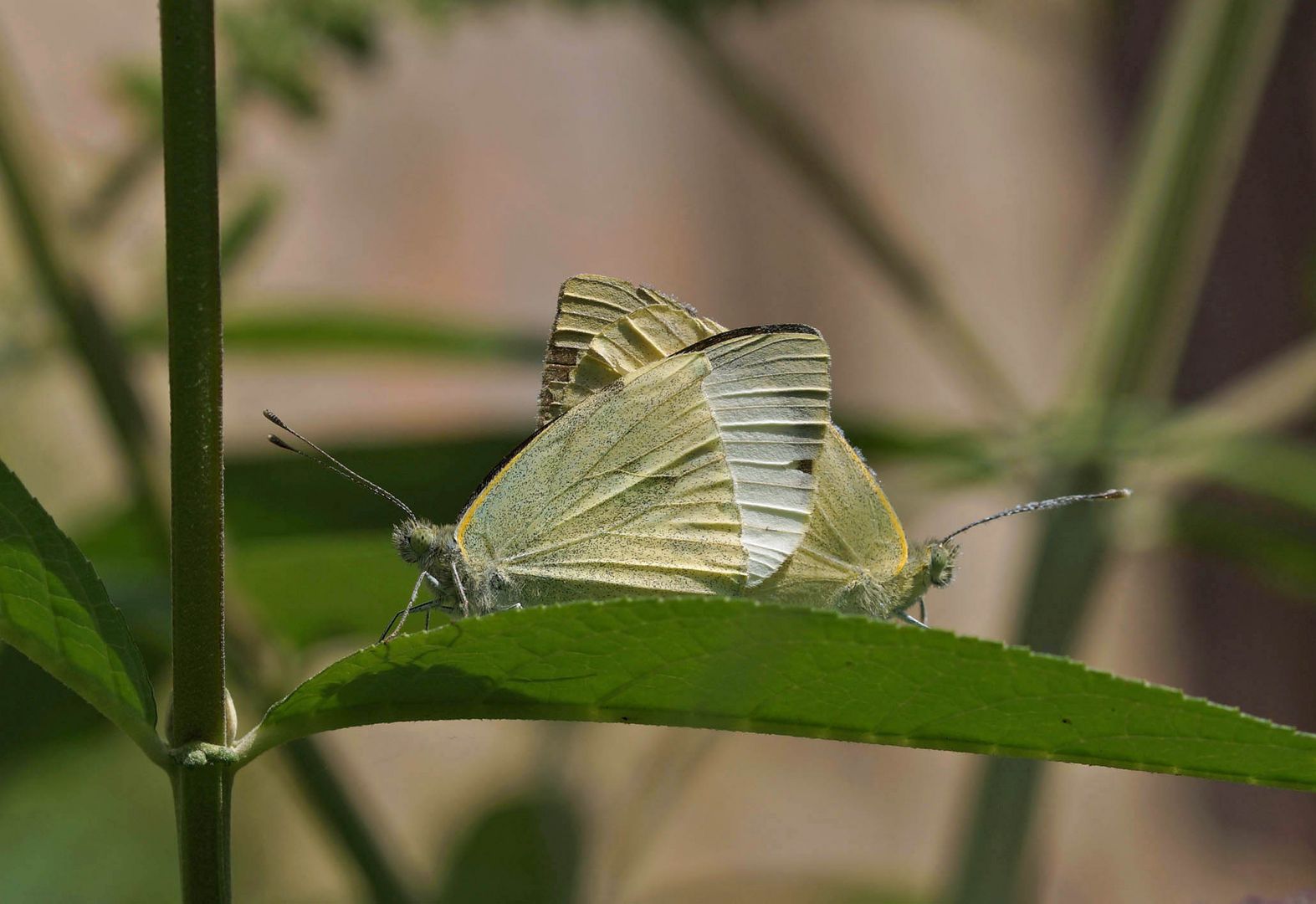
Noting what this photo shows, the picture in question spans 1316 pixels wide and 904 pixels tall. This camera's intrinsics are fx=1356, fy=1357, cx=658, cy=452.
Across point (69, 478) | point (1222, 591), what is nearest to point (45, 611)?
point (69, 478)

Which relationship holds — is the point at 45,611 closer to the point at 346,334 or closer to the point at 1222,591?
the point at 346,334


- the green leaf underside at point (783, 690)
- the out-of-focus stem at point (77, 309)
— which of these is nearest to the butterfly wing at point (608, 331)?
the out-of-focus stem at point (77, 309)

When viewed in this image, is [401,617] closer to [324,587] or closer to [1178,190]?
[324,587]

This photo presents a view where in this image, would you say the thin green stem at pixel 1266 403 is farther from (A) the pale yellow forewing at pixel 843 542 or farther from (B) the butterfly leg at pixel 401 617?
(B) the butterfly leg at pixel 401 617

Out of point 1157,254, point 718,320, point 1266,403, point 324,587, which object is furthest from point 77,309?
point 718,320

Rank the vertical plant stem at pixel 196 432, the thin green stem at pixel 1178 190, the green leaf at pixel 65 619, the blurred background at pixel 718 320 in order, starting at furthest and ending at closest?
the thin green stem at pixel 1178 190
the blurred background at pixel 718 320
the green leaf at pixel 65 619
the vertical plant stem at pixel 196 432

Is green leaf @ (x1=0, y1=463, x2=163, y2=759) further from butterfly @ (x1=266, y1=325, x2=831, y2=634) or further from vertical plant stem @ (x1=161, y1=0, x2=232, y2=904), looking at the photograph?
butterfly @ (x1=266, y1=325, x2=831, y2=634)

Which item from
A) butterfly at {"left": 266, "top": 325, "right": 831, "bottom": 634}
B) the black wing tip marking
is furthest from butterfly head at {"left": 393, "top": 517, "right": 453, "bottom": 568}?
the black wing tip marking
